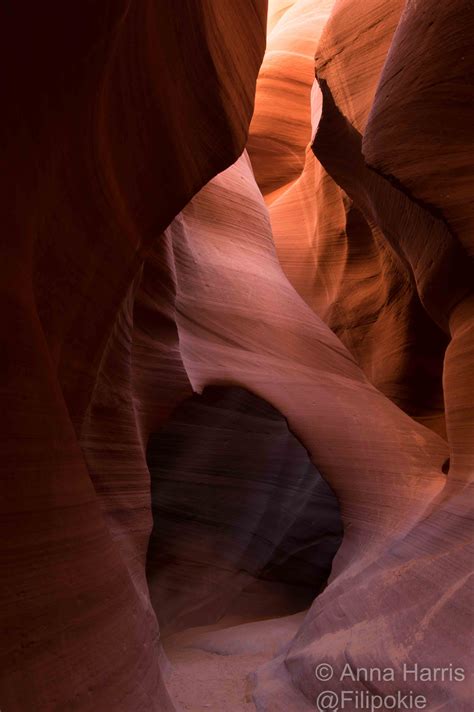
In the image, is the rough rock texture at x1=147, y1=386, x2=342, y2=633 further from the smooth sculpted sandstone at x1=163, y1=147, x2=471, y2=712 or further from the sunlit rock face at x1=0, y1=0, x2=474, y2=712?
the smooth sculpted sandstone at x1=163, y1=147, x2=471, y2=712

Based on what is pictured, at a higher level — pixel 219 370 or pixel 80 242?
pixel 80 242

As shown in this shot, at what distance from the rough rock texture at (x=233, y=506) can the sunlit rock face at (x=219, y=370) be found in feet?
0.08

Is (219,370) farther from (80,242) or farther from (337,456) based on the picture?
(80,242)

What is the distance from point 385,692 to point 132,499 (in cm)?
213

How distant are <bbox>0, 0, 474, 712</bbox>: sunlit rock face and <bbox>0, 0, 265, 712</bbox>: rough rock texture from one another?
11 millimetres

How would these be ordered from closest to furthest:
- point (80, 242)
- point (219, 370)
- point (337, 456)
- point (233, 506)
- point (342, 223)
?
point (80, 242) → point (337, 456) → point (219, 370) → point (233, 506) → point (342, 223)

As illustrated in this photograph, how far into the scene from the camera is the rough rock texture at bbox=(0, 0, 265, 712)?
1922mm

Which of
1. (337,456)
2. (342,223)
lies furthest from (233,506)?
(342,223)

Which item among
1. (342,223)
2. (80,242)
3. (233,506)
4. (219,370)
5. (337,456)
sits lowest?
(233,506)

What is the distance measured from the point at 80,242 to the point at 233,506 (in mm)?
4805

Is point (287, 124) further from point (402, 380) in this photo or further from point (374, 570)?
point (374, 570)

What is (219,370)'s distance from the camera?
227 inches

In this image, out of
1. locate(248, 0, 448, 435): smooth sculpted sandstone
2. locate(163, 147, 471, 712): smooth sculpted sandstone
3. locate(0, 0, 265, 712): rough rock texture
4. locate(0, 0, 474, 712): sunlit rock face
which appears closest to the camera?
locate(0, 0, 265, 712): rough rock texture

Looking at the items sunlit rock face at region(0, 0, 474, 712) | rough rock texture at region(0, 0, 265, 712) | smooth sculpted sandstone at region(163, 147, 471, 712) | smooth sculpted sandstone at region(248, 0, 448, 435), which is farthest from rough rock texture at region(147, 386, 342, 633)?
rough rock texture at region(0, 0, 265, 712)
